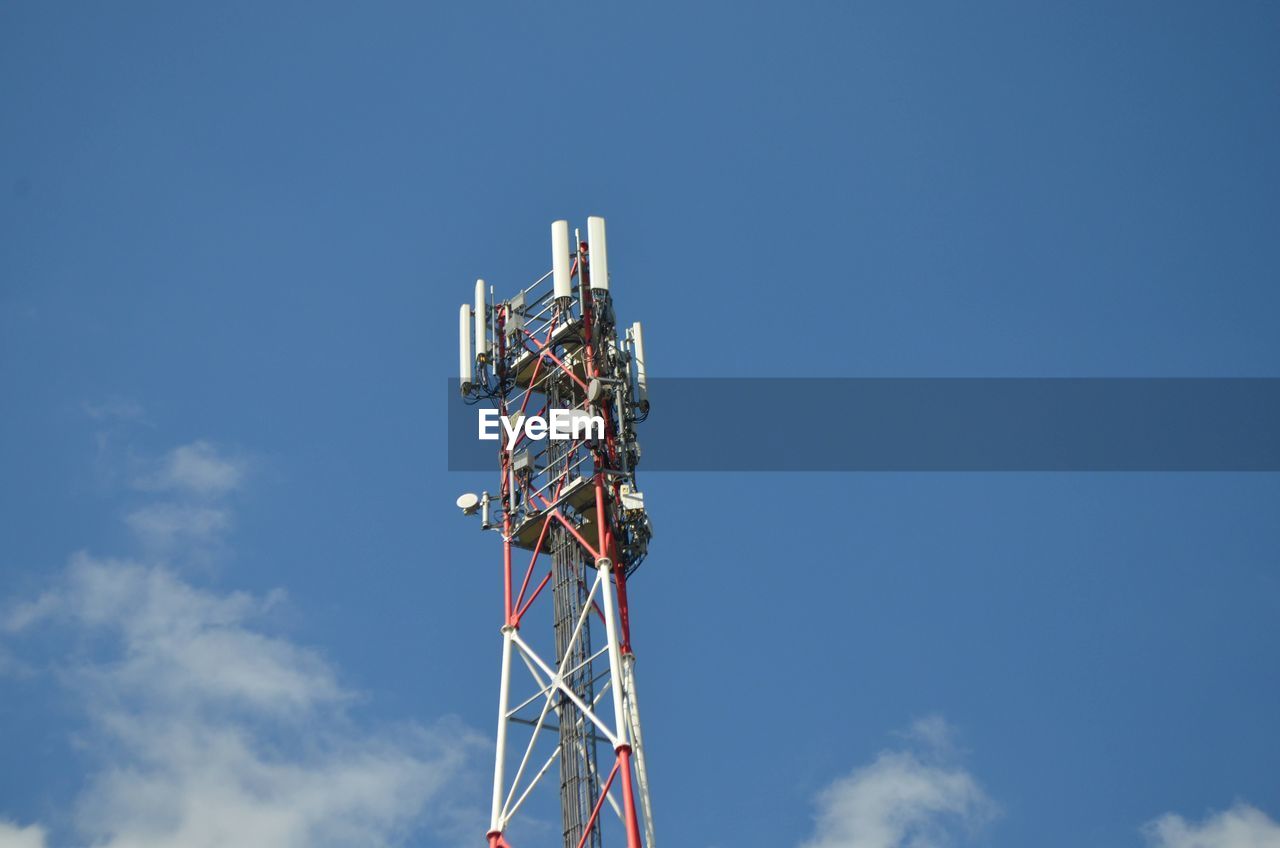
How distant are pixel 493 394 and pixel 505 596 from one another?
8.49 m

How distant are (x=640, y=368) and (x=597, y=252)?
4237 mm

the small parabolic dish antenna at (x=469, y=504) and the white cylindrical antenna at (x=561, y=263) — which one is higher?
the white cylindrical antenna at (x=561, y=263)

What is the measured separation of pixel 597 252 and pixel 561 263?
1297mm

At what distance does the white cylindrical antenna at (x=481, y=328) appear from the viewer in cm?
6725

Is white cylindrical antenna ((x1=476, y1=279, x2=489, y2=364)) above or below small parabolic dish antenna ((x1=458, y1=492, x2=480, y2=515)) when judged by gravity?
above

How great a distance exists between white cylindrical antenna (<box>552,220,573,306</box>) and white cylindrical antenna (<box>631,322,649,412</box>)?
2.60 metres

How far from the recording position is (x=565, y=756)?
58.1 metres

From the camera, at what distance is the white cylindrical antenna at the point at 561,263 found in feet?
216

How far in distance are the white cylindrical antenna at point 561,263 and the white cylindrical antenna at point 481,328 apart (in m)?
3.21

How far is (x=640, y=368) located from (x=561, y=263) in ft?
14.9

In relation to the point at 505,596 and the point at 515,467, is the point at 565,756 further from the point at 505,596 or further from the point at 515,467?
the point at 515,467

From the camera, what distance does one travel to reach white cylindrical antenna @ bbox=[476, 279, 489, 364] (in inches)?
2648

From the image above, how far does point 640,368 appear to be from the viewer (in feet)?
216

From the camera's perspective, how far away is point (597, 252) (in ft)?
217
